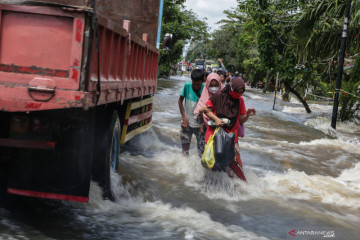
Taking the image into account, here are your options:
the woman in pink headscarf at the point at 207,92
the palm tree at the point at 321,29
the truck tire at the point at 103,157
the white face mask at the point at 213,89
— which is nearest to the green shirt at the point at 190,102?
the woman in pink headscarf at the point at 207,92

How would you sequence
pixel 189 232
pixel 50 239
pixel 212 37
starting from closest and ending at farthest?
pixel 50 239 < pixel 189 232 < pixel 212 37

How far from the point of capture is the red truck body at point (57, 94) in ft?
11.1

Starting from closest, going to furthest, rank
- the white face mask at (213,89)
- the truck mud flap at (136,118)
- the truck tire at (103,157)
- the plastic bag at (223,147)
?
the truck tire at (103,157) → the plastic bag at (223,147) → the white face mask at (213,89) → the truck mud flap at (136,118)

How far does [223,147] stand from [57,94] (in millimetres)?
2618

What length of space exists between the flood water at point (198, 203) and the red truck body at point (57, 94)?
1.14 feet

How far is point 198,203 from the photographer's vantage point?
18.0 feet

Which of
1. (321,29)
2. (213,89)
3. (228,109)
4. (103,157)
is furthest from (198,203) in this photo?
(321,29)

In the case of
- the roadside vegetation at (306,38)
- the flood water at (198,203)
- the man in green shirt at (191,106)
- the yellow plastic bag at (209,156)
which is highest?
the roadside vegetation at (306,38)

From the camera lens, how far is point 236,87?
551 centimetres

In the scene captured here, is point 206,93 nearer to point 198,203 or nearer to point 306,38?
point 198,203

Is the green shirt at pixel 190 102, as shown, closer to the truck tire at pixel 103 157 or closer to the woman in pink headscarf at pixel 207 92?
the woman in pink headscarf at pixel 207 92

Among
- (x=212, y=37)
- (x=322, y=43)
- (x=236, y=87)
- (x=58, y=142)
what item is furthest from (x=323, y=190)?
(x=212, y=37)

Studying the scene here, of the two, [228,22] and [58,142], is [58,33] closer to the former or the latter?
[58,142]

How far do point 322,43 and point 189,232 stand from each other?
38.5ft
